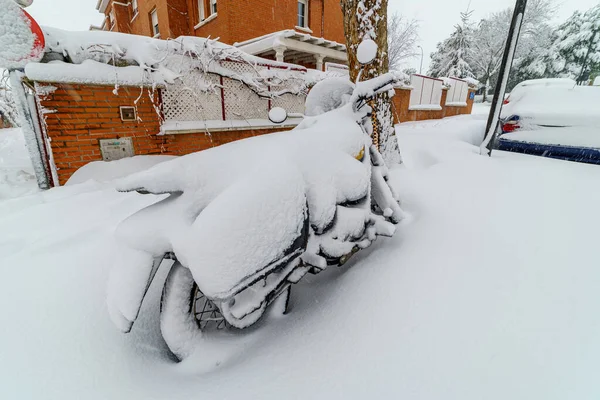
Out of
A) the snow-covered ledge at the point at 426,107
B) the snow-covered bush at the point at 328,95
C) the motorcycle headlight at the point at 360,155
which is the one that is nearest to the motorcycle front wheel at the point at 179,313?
the motorcycle headlight at the point at 360,155

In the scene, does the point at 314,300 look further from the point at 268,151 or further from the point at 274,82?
the point at 274,82

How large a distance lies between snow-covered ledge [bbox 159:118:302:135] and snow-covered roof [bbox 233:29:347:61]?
13.7 ft

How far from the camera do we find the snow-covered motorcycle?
109cm

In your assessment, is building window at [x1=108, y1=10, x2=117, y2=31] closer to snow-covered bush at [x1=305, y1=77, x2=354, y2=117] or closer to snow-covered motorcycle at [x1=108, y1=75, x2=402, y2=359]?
snow-covered bush at [x1=305, y1=77, x2=354, y2=117]

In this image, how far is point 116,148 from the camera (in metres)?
4.62

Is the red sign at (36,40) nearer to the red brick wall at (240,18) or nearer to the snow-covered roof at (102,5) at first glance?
the red brick wall at (240,18)

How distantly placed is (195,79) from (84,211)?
3482 mm

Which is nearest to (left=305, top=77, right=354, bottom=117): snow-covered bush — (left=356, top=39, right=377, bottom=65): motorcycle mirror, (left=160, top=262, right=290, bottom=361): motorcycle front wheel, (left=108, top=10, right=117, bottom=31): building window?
(left=356, top=39, right=377, bottom=65): motorcycle mirror

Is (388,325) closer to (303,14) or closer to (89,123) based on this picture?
(89,123)

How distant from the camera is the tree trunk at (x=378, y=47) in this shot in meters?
3.40

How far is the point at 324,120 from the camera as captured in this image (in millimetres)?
2047

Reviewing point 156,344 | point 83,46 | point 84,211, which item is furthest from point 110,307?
point 83,46

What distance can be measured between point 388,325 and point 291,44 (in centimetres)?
1072

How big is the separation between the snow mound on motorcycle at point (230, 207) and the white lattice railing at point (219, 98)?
4474 millimetres
